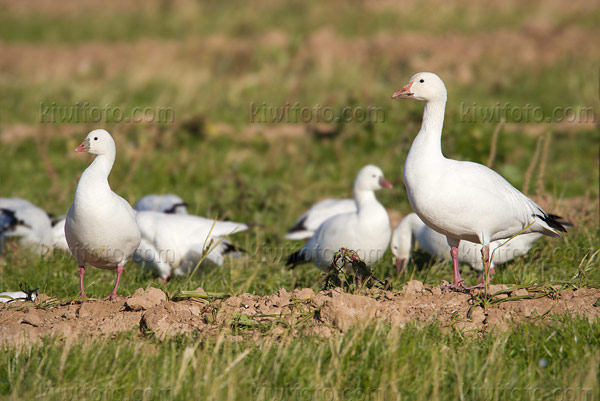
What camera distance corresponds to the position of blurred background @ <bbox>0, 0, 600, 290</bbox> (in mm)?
9492

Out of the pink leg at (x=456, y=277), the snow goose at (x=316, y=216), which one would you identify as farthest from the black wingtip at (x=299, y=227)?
the pink leg at (x=456, y=277)

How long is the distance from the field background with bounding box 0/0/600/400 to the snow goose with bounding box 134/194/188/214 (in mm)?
369

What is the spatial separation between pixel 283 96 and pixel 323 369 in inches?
415

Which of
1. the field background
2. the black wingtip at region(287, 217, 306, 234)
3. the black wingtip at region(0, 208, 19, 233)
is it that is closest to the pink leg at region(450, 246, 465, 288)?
the field background

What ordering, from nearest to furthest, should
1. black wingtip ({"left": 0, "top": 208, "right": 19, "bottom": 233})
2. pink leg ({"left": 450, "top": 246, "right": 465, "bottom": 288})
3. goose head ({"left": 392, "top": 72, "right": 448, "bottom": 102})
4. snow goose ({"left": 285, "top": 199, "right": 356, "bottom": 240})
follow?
1. pink leg ({"left": 450, "top": 246, "right": 465, "bottom": 288})
2. goose head ({"left": 392, "top": 72, "right": 448, "bottom": 102})
3. black wingtip ({"left": 0, "top": 208, "right": 19, "bottom": 233})
4. snow goose ({"left": 285, "top": 199, "right": 356, "bottom": 240})

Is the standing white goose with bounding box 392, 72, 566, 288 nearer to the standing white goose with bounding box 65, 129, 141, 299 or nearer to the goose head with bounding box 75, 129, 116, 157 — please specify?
the standing white goose with bounding box 65, 129, 141, 299

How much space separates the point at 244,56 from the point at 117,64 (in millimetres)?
3227

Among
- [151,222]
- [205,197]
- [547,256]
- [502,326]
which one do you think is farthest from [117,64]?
[502,326]

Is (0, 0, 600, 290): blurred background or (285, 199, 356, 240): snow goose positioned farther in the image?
(0, 0, 600, 290): blurred background

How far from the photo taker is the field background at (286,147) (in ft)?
12.4

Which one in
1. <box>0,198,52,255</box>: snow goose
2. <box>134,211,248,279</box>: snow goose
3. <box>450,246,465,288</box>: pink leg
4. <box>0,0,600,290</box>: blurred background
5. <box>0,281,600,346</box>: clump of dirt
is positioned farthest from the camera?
<box>0,0,600,290</box>: blurred background

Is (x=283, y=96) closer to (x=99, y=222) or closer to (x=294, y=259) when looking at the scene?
(x=294, y=259)

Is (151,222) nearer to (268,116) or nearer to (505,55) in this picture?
(268,116)

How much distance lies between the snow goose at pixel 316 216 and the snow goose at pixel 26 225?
2.61 metres
